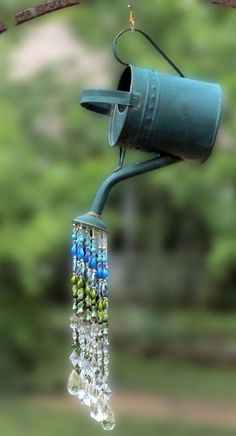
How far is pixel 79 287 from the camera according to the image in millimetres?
2455

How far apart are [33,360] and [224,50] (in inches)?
134

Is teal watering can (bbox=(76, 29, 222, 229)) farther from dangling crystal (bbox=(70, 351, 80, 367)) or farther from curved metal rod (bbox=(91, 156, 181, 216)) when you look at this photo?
dangling crystal (bbox=(70, 351, 80, 367))

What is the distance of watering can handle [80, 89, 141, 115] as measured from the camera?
2451 millimetres

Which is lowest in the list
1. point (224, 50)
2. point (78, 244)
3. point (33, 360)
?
point (78, 244)

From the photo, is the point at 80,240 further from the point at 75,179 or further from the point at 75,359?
the point at 75,179

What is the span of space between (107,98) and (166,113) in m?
0.13

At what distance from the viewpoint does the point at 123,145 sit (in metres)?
2.52

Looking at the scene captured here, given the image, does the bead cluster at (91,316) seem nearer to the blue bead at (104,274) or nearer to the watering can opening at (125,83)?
the blue bead at (104,274)

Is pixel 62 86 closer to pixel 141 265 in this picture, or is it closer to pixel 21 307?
pixel 21 307

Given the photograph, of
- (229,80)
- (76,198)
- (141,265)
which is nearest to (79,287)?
(229,80)

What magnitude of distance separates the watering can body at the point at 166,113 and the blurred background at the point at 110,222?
6807 mm

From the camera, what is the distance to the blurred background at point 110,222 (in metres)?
9.74

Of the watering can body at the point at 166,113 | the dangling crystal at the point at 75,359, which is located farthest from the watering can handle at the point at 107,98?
the dangling crystal at the point at 75,359

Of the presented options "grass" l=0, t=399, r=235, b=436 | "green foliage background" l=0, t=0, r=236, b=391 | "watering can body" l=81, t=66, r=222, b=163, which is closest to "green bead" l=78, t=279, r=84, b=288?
"watering can body" l=81, t=66, r=222, b=163
